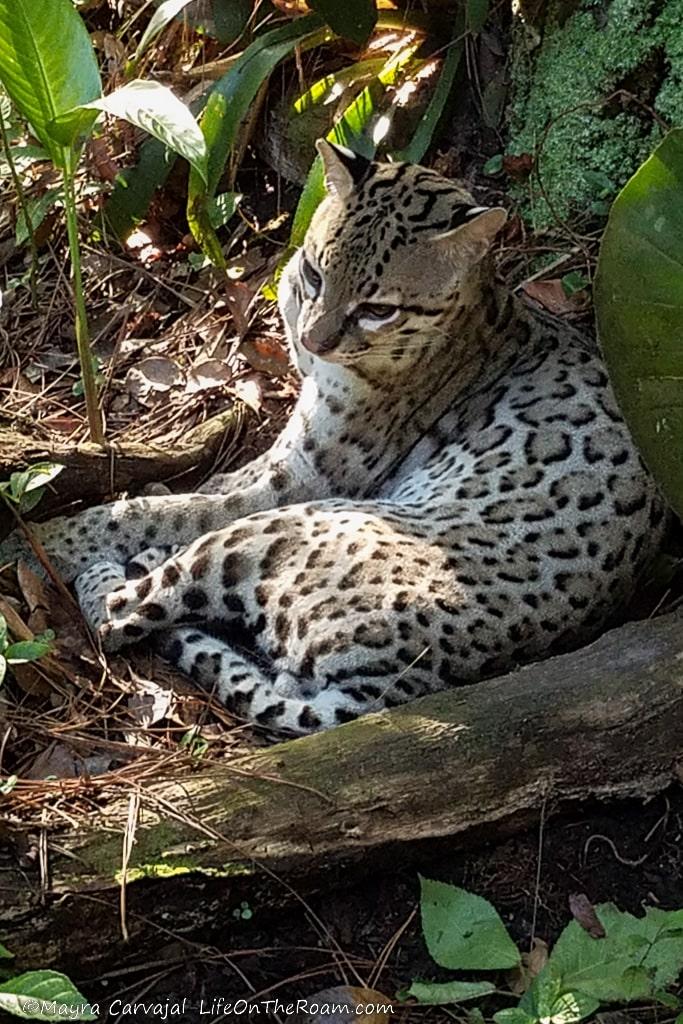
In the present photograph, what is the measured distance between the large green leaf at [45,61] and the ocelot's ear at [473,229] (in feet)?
3.71

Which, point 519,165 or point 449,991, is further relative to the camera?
point 519,165

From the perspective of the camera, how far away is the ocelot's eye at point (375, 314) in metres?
4.11

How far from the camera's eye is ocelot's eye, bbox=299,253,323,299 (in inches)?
165

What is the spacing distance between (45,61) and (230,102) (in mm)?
1355

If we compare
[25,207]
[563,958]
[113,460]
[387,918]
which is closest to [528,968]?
[563,958]

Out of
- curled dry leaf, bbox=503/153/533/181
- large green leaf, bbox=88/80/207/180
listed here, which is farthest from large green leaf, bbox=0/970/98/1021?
curled dry leaf, bbox=503/153/533/181

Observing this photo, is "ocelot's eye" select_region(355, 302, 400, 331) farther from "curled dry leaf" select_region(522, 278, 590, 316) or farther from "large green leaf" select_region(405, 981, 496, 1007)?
"large green leaf" select_region(405, 981, 496, 1007)

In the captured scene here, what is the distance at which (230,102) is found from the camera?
5062mm

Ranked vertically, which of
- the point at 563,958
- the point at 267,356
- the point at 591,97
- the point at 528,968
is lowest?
the point at 528,968

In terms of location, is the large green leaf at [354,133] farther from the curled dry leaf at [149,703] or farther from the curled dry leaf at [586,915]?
the curled dry leaf at [586,915]

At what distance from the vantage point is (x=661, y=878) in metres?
3.17

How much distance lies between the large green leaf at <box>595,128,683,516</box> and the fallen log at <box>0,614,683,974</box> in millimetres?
504

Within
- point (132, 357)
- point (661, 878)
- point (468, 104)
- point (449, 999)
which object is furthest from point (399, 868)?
point (468, 104)

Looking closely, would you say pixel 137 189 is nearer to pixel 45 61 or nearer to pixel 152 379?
pixel 152 379
